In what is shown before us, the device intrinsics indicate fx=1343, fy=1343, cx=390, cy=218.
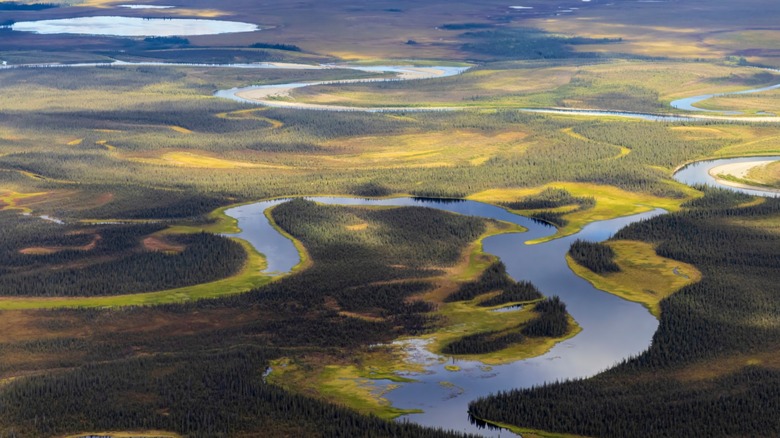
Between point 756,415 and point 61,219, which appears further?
point 61,219

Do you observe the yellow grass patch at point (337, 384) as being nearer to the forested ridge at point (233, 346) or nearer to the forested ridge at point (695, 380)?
the forested ridge at point (233, 346)

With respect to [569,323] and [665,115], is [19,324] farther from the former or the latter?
[665,115]

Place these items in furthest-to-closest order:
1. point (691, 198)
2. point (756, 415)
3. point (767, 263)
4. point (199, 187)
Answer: point (199, 187) < point (691, 198) < point (767, 263) < point (756, 415)

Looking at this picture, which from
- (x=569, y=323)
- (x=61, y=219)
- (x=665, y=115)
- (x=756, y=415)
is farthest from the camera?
(x=665, y=115)

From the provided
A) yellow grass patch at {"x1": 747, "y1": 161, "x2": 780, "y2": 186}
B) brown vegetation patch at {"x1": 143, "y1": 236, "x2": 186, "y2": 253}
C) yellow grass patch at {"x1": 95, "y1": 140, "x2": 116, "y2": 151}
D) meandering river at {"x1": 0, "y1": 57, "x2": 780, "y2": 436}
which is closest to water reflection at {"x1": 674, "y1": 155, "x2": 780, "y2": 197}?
meandering river at {"x1": 0, "y1": 57, "x2": 780, "y2": 436}

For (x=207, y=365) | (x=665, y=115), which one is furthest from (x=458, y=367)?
(x=665, y=115)

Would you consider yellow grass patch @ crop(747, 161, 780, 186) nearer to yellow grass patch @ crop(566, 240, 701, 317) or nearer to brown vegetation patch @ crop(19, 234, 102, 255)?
yellow grass patch @ crop(566, 240, 701, 317)
